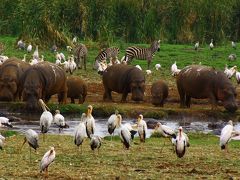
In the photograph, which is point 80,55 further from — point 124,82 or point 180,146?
point 180,146

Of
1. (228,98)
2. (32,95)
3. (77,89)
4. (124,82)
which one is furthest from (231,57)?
(32,95)

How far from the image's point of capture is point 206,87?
91.8ft

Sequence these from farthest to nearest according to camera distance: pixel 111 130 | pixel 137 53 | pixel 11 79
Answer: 1. pixel 137 53
2. pixel 11 79
3. pixel 111 130

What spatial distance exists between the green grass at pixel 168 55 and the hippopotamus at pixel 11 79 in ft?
23.2

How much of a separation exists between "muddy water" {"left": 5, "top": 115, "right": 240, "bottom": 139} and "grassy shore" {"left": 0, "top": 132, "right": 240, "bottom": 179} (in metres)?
3.05

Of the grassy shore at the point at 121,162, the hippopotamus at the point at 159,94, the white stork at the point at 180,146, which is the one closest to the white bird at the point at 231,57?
the hippopotamus at the point at 159,94

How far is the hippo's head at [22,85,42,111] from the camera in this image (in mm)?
25734

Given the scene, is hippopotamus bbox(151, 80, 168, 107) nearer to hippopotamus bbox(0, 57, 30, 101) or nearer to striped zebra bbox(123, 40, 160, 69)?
hippopotamus bbox(0, 57, 30, 101)

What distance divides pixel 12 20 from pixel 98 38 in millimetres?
4876

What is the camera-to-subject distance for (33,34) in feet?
143

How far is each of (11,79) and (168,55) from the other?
1629cm

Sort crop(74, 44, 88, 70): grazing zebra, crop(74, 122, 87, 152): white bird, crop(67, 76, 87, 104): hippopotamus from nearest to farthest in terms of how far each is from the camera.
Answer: crop(74, 122, 87, 152): white bird < crop(67, 76, 87, 104): hippopotamus < crop(74, 44, 88, 70): grazing zebra

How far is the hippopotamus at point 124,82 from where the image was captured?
95.1ft

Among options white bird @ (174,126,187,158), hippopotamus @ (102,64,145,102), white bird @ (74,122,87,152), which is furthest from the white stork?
hippopotamus @ (102,64,145,102)
